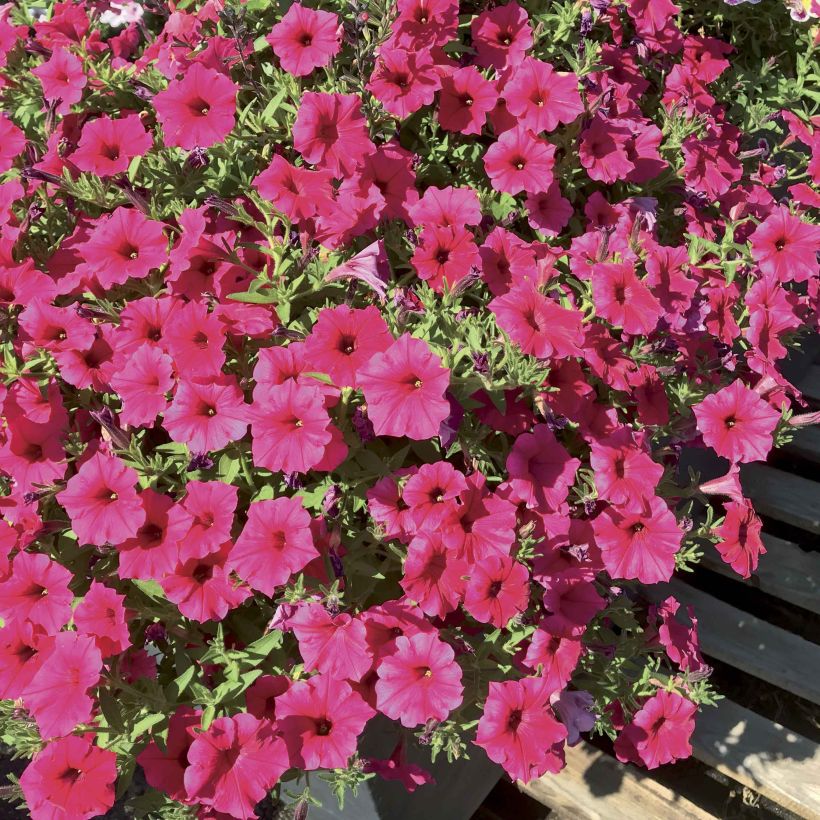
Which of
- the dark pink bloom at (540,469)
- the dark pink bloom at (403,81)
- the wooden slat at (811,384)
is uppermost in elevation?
the wooden slat at (811,384)

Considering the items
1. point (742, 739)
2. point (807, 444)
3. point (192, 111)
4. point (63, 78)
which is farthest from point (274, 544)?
point (807, 444)

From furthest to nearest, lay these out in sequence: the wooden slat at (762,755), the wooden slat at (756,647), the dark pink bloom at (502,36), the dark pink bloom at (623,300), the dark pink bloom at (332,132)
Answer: the wooden slat at (756,647)
the wooden slat at (762,755)
the dark pink bloom at (502,36)
the dark pink bloom at (332,132)
the dark pink bloom at (623,300)

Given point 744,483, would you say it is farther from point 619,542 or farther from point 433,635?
point 433,635

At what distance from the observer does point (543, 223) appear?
1.80m

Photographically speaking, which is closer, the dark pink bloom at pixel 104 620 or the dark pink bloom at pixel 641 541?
the dark pink bloom at pixel 104 620

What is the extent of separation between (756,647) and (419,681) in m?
1.33

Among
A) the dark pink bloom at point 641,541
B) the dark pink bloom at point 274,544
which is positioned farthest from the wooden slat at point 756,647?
the dark pink bloom at point 274,544

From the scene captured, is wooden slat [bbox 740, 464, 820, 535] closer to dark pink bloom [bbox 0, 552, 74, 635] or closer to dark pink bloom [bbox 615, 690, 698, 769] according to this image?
dark pink bloom [bbox 615, 690, 698, 769]

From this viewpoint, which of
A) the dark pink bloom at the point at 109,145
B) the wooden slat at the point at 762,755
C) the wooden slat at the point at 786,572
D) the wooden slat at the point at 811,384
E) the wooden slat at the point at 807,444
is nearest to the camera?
the dark pink bloom at the point at 109,145

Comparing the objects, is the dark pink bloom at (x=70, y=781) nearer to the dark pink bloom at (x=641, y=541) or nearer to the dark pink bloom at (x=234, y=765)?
the dark pink bloom at (x=234, y=765)

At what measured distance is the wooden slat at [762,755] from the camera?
201cm

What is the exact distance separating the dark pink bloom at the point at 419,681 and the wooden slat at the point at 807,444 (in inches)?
70.6

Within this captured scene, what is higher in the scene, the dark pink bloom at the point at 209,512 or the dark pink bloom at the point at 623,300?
the dark pink bloom at the point at 623,300

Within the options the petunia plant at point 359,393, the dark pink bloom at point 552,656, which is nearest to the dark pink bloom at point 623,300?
the petunia plant at point 359,393
